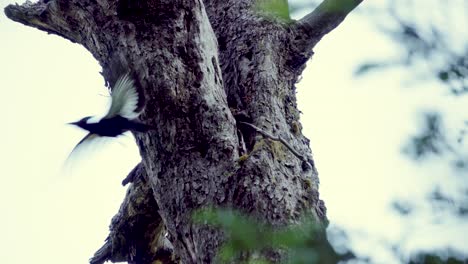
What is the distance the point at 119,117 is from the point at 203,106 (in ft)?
1.16

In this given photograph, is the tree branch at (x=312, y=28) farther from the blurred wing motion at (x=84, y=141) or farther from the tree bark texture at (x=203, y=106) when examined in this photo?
the blurred wing motion at (x=84, y=141)

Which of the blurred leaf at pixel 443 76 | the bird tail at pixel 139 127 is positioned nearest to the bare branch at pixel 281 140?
the bird tail at pixel 139 127

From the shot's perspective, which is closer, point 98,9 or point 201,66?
point 201,66

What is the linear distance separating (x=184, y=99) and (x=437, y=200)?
5.58ft

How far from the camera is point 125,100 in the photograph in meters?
2.92

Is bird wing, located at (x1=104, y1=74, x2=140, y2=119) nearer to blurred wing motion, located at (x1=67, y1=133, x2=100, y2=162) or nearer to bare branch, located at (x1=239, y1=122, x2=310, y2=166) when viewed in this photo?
blurred wing motion, located at (x1=67, y1=133, x2=100, y2=162)

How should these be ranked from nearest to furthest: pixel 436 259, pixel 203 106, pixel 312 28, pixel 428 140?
pixel 436 259
pixel 428 140
pixel 203 106
pixel 312 28

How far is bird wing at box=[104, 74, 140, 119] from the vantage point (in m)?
2.91

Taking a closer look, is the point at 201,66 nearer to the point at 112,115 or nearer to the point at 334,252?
the point at 112,115

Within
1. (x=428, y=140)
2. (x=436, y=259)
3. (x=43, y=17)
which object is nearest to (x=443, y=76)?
(x=428, y=140)

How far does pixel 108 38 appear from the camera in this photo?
10.5 feet

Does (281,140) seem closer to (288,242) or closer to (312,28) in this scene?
(312,28)

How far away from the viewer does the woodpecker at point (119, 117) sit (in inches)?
114

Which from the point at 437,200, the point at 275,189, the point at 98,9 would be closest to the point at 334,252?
the point at 437,200
